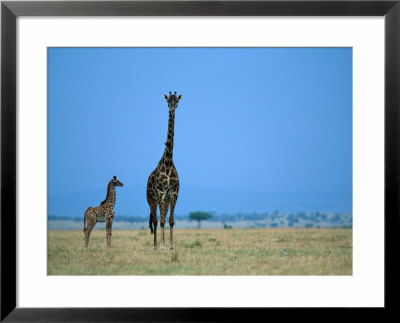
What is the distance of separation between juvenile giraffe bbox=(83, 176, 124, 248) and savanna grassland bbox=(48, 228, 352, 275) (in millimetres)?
81

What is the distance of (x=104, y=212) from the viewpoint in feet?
23.9

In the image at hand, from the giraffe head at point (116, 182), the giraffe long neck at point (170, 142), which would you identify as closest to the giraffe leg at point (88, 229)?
the giraffe head at point (116, 182)

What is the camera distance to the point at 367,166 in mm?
5645

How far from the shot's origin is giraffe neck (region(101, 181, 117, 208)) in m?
7.00

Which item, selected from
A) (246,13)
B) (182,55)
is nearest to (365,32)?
(246,13)

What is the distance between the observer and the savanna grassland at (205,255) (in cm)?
595

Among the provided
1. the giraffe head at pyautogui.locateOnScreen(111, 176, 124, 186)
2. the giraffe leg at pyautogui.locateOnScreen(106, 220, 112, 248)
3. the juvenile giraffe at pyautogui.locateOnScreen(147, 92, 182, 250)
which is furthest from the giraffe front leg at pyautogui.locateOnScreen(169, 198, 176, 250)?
the giraffe head at pyautogui.locateOnScreen(111, 176, 124, 186)

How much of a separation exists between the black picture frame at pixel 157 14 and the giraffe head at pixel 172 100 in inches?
53.8

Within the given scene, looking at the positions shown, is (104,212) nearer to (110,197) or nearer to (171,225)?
(110,197)

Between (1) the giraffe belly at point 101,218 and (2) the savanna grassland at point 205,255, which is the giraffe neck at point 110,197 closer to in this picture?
(1) the giraffe belly at point 101,218

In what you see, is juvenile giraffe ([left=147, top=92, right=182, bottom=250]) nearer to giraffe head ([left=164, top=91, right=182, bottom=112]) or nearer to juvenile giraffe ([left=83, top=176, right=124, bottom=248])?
giraffe head ([left=164, top=91, right=182, bottom=112])

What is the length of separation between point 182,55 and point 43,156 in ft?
6.28

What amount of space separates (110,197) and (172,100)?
1.41 m

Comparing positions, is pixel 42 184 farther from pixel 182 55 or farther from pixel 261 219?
pixel 261 219
